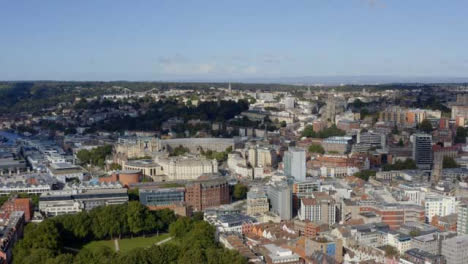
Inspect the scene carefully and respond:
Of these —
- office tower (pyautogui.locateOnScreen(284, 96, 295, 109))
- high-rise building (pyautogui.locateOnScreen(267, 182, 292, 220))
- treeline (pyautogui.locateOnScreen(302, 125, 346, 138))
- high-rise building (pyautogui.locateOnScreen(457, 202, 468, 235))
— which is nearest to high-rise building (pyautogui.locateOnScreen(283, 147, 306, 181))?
high-rise building (pyautogui.locateOnScreen(267, 182, 292, 220))

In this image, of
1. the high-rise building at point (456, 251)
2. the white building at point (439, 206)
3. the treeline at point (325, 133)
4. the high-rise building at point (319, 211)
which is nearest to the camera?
the high-rise building at point (456, 251)

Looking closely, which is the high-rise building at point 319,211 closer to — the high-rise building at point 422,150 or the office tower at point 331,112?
the high-rise building at point 422,150

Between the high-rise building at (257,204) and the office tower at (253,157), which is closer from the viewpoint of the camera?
the high-rise building at (257,204)

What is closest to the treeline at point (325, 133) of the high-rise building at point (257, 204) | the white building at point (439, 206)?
the high-rise building at point (257, 204)

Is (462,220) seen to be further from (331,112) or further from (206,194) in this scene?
(331,112)

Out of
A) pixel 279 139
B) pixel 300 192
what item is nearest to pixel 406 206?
pixel 300 192

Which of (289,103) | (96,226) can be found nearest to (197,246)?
(96,226)

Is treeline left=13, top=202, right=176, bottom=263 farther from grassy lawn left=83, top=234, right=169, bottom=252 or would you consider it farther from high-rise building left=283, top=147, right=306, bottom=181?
high-rise building left=283, top=147, right=306, bottom=181
